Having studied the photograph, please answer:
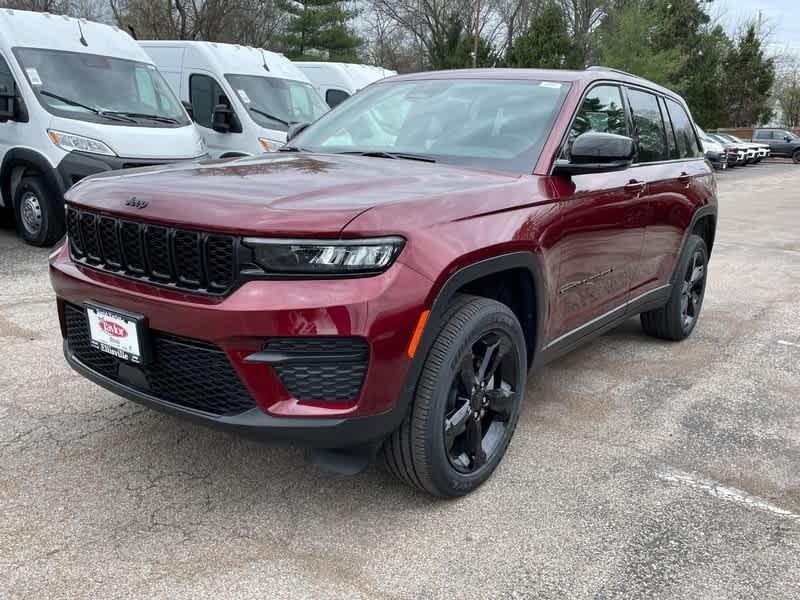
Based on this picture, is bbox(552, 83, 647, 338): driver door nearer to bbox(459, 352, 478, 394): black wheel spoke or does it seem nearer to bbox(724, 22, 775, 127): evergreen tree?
bbox(459, 352, 478, 394): black wheel spoke

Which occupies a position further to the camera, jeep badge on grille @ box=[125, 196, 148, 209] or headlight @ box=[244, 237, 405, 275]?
jeep badge on grille @ box=[125, 196, 148, 209]

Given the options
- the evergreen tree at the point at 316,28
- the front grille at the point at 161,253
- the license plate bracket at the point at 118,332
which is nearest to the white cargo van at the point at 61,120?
the front grille at the point at 161,253

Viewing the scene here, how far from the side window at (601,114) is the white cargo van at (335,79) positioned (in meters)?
11.1

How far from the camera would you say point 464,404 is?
2807 mm

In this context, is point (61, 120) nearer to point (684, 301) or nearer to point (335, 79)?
point (684, 301)

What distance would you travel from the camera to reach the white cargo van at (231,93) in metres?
10.1

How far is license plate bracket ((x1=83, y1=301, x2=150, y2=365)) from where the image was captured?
2484 millimetres

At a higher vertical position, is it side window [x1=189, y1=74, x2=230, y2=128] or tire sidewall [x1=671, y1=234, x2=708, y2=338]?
side window [x1=189, y1=74, x2=230, y2=128]

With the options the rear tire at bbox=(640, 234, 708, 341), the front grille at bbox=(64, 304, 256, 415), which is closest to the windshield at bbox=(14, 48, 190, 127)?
the rear tire at bbox=(640, 234, 708, 341)

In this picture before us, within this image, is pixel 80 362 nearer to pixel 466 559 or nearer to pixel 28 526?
pixel 28 526

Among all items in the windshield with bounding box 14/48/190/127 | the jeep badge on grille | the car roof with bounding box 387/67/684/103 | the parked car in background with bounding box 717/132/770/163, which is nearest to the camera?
the jeep badge on grille

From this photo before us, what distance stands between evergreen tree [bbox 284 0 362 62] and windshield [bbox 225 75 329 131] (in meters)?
20.0

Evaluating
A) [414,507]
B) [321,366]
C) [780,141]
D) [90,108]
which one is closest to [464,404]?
[414,507]

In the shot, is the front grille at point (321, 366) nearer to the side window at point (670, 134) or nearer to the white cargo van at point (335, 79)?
the side window at point (670, 134)
